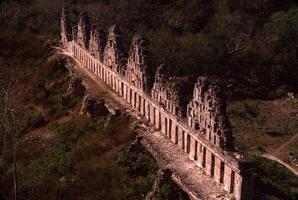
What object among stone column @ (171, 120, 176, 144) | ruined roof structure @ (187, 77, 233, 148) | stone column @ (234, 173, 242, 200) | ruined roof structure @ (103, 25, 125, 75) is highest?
ruined roof structure @ (103, 25, 125, 75)

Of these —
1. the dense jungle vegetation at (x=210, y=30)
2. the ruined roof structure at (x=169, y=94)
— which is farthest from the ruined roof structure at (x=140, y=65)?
the dense jungle vegetation at (x=210, y=30)

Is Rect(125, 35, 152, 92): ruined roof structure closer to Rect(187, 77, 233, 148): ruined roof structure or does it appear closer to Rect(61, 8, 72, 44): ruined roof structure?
Rect(187, 77, 233, 148): ruined roof structure

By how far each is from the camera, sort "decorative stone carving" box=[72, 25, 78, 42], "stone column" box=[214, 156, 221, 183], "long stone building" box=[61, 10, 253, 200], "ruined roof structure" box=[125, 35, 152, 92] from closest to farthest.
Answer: "long stone building" box=[61, 10, 253, 200] < "stone column" box=[214, 156, 221, 183] < "ruined roof structure" box=[125, 35, 152, 92] < "decorative stone carving" box=[72, 25, 78, 42]

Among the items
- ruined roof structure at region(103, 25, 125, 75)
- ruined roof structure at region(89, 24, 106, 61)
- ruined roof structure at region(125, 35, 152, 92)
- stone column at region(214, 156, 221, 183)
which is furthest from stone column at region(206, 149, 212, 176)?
ruined roof structure at region(89, 24, 106, 61)

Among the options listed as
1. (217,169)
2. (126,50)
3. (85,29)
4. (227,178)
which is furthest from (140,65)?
(126,50)

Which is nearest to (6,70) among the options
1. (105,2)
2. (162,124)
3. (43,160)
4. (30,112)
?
(30,112)

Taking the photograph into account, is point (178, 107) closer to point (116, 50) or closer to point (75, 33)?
point (116, 50)

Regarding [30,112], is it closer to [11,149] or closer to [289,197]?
[11,149]
